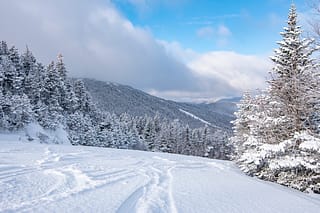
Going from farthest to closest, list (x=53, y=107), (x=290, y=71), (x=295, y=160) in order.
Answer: (x=53, y=107)
(x=290, y=71)
(x=295, y=160)

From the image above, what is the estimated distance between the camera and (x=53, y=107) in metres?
37.0

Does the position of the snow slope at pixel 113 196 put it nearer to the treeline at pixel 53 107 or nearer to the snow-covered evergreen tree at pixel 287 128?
the snow-covered evergreen tree at pixel 287 128

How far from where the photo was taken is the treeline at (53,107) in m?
30.3

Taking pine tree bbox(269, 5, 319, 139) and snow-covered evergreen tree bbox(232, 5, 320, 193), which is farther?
pine tree bbox(269, 5, 319, 139)

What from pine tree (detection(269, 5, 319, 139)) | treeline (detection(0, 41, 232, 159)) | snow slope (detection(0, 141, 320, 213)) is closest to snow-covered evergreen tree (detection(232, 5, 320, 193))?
pine tree (detection(269, 5, 319, 139))

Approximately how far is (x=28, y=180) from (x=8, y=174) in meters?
0.82

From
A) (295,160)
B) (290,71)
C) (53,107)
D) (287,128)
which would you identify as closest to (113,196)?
(295,160)

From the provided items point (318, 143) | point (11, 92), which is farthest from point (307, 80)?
point (11, 92)

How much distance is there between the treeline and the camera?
30263 millimetres

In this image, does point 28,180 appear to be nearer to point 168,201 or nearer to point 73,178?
point 73,178

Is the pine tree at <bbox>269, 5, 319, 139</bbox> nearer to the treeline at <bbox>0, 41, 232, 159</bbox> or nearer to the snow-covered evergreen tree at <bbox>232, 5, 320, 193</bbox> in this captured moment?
the snow-covered evergreen tree at <bbox>232, 5, 320, 193</bbox>

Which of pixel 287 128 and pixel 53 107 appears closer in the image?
pixel 287 128

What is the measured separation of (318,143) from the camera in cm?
1013

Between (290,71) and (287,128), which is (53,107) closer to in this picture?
(287,128)
